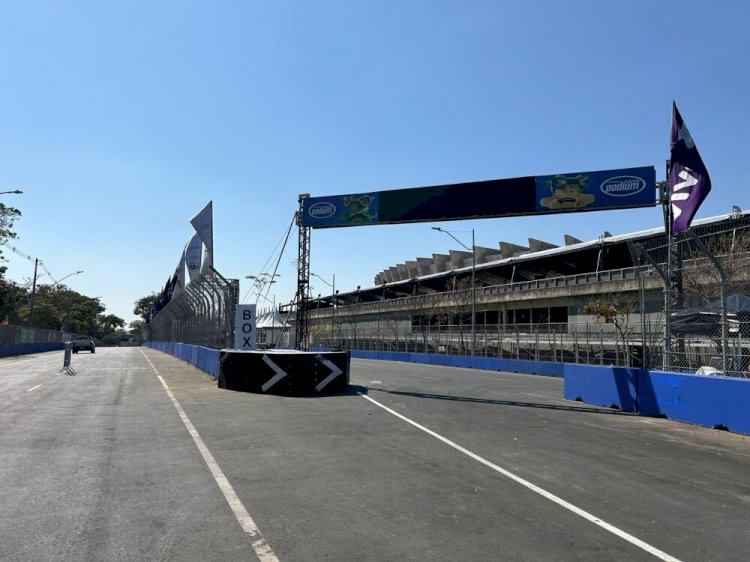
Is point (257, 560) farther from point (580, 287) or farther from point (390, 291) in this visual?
point (390, 291)

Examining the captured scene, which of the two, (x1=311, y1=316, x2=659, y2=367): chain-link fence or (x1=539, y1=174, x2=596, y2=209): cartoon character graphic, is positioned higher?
(x1=539, y1=174, x2=596, y2=209): cartoon character graphic

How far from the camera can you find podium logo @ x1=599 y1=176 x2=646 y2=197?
18.1 meters

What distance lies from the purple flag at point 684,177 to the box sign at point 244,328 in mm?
13615

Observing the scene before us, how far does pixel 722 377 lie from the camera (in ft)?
37.1

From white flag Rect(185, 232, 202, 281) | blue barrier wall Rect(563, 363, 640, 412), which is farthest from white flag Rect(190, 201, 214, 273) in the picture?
blue barrier wall Rect(563, 363, 640, 412)

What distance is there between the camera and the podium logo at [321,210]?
72.3 ft

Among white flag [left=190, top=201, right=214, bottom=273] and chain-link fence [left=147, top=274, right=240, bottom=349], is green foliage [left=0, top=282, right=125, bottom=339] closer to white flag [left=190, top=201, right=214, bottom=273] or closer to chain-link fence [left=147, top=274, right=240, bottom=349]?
chain-link fence [left=147, top=274, right=240, bottom=349]

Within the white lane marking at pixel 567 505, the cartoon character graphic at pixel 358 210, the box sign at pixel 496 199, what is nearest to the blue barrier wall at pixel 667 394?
the box sign at pixel 496 199

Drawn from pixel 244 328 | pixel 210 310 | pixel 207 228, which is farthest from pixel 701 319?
pixel 210 310

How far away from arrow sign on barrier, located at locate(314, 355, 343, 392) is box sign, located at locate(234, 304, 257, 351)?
5.08 meters

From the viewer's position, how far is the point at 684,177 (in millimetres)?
14586

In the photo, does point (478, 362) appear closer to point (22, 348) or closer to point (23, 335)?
point (22, 348)

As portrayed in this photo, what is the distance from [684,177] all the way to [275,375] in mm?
11739

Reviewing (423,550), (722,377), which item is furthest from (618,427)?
(423,550)
